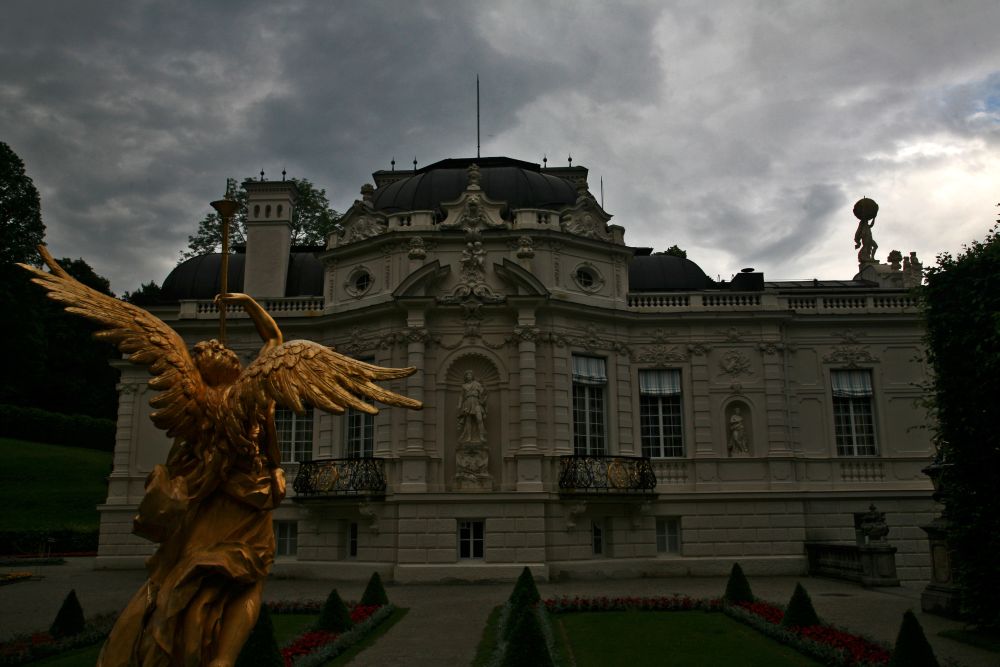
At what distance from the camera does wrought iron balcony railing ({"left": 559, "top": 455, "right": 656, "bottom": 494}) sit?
23.6 m

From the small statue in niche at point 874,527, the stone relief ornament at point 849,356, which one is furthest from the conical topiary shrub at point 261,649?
the stone relief ornament at point 849,356

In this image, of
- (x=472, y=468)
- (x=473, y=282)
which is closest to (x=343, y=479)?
(x=472, y=468)

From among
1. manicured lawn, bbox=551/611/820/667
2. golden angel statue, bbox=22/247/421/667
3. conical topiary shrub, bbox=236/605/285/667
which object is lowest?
manicured lawn, bbox=551/611/820/667

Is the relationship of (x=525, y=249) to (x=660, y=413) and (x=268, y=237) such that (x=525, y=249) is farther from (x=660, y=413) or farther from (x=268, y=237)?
(x=268, y=237)

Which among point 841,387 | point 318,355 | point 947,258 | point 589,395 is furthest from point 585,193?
point 318,355

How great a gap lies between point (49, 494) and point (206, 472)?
1440 inches

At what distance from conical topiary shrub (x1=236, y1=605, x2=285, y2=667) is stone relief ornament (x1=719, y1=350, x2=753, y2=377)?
19.9 metres

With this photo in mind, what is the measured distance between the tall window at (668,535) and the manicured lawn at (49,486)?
2508cm

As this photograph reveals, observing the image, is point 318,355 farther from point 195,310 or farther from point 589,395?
point 195,310

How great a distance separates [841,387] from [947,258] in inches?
475

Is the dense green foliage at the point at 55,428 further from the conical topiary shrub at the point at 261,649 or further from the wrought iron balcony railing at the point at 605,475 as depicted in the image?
the conical topiary shrub at the point at 261,649

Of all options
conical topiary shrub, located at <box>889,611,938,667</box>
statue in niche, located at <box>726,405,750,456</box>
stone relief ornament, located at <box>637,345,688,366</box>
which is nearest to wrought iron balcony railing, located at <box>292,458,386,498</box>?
stone relief ornament, located at <box>637,345,688,366</box>

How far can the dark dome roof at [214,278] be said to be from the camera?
100 feet

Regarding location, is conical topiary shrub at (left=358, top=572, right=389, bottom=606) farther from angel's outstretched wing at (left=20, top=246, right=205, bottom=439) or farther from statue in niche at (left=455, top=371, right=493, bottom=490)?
angel's outstretched wing at (left=20, top=246, right=205, bottom=439)
